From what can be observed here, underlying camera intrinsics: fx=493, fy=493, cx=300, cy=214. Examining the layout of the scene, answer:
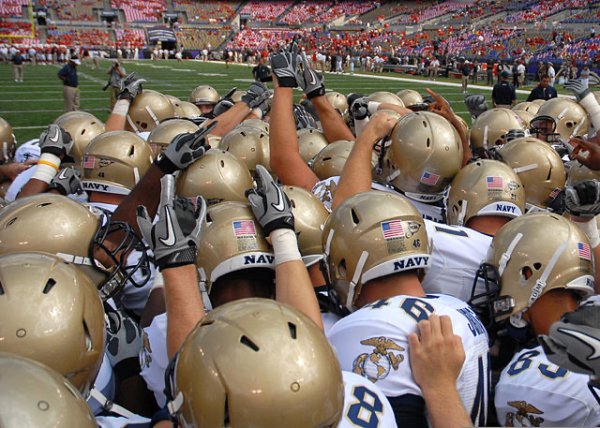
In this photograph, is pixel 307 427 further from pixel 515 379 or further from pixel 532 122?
pixel 532 122

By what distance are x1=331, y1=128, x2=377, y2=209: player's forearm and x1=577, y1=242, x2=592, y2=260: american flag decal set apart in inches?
53.4

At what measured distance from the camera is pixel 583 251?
2.50 m

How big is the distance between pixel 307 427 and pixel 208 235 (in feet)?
4.34

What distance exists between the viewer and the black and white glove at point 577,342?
142 cm

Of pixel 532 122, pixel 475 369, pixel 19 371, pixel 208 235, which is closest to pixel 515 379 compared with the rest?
pixel 475 369

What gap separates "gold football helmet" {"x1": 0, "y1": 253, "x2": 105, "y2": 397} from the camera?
1769 mm

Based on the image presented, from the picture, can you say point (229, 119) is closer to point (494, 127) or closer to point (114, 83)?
point (494, 127)

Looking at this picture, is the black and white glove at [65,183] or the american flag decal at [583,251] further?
the black and white glove at [65,183]

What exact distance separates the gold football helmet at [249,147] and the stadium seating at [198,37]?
1998 inches

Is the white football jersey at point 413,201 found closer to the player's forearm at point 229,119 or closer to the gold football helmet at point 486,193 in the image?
the gold football helmet at point 486,193

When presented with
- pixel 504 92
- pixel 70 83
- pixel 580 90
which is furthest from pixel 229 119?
pixel 70 83

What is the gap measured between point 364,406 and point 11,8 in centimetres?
5936

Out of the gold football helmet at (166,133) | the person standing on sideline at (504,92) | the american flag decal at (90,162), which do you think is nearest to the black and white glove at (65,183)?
the american flag decal at (90,162)

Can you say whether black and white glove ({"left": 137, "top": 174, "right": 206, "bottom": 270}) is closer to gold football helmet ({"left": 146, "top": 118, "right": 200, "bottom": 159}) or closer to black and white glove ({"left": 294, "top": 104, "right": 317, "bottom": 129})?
gold football helmet ({"left": 146, "top": 118, "right": 200, "bottom": 159})
